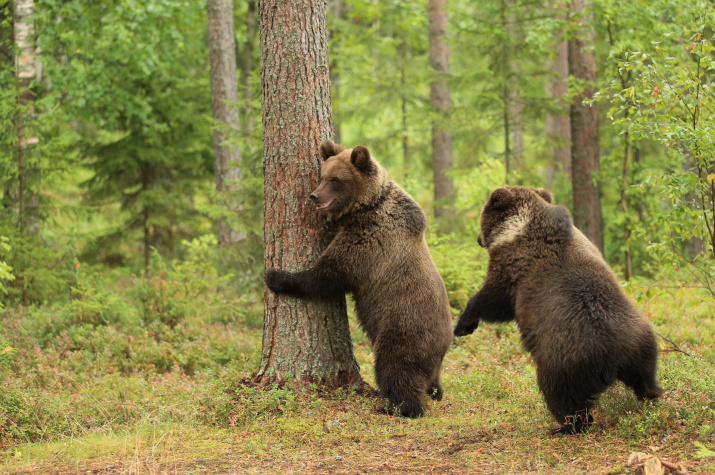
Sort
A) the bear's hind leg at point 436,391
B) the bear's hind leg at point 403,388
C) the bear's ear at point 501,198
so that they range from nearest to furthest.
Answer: the bear's ear at point 501,198 → the bear's hind leg at point 403,388 → the bear's hind leg at point 436,391

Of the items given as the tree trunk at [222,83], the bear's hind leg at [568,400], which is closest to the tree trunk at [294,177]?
the bear's hind leg at [568,400]

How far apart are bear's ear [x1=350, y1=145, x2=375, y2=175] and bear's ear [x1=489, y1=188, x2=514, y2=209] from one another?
1.45m

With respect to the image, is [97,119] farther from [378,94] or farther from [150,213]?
[378,94]

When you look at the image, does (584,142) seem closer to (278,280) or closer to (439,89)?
(439,89)

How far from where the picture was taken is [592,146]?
15250 millimetres

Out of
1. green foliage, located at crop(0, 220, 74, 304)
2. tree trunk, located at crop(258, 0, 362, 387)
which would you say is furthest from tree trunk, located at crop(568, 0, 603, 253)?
green foliage, located at crop(0, 220, 74, 304)

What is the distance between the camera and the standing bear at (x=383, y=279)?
6422mm

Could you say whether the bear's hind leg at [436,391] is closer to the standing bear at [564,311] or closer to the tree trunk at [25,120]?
the standing bear at [564,311]

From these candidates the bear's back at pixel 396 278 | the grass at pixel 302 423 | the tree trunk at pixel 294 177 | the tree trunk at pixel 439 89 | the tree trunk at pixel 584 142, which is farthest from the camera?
the tree trunk at pixel 439 89

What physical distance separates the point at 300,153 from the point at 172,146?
1251 centimetres

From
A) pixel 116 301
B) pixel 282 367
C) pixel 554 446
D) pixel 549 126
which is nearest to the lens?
pixel 554 446

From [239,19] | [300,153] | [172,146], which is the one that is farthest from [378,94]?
[300,153]

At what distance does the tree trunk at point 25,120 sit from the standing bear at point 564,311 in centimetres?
1049

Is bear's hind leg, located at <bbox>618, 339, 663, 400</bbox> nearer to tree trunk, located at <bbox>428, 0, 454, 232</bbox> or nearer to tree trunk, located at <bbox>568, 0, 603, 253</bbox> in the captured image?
tree trunk, located at <bbox>568, 0, 603, 253</bbox>
